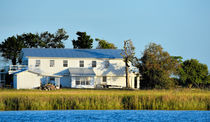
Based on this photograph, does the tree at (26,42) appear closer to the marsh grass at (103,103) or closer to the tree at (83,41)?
the tree at (83,41)

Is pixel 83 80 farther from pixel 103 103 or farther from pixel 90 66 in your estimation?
pixel 103 103

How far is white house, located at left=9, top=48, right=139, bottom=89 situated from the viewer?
59.2 meters

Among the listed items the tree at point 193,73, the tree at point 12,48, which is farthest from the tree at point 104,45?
the tree at point 12,48

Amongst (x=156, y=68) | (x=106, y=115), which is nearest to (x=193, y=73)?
(x=156, y=68)

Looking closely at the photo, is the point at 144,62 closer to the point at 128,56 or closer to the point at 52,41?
the point at 128,56

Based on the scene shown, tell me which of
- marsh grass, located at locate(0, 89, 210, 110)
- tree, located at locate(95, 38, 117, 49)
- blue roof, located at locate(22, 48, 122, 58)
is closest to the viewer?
marsh grass, located at locate(0, 89, 210, 110)

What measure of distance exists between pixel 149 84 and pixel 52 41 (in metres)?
32.0

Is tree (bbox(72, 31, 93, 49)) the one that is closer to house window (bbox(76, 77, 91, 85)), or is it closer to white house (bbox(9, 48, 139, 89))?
white house (bbox(9, 48, 139, 89))

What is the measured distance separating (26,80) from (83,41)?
30428 millimetres

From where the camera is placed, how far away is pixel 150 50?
6228 cm

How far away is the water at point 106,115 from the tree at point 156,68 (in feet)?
95.4

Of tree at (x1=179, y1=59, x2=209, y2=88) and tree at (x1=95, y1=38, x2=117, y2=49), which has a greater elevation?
tree at (x1=95, y1=38, x2=117, y2=49)

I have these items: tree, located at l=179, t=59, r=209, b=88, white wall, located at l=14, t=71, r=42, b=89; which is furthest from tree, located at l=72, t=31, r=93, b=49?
white wall, located at l=14, t=71, r=42, b=89

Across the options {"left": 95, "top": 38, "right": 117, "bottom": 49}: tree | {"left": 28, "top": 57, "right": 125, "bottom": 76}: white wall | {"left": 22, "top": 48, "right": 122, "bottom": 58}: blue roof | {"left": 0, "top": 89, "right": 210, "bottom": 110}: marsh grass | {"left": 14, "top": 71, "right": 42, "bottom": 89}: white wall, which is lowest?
{"left": 0, "top": 89, "right": 210, "bottom": 110}: marsh grass
